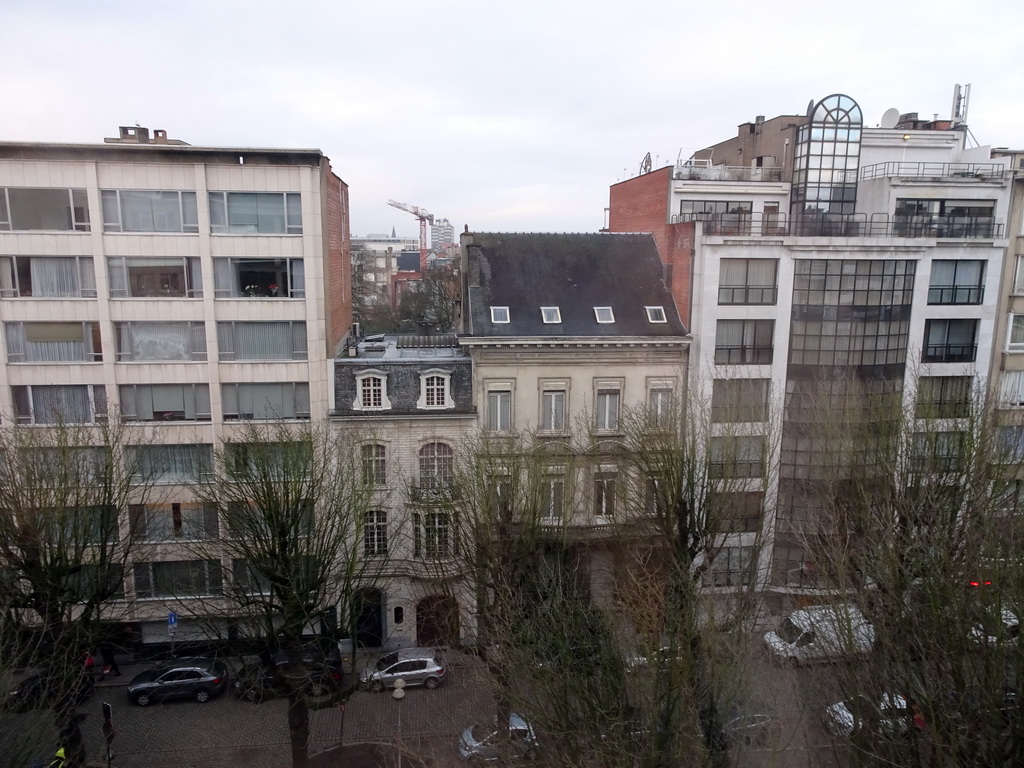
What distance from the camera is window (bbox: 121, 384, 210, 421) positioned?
25.6m

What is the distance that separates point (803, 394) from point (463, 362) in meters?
14.1

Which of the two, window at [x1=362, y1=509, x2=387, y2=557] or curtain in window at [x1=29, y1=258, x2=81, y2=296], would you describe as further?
window at [x1=362, y1=509, x2=387, y2=557]

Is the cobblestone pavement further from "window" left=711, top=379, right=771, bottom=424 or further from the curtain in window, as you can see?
the curtain in window

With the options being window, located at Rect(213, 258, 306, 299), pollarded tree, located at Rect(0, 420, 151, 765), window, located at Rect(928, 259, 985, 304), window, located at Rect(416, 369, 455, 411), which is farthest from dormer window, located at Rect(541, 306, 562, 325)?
pollarded tree, located at Rect(0, 420, 151, 765)

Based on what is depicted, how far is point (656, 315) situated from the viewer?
28609 mm

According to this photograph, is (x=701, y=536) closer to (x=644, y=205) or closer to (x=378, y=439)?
(x=378, y=439)

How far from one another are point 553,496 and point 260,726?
12978 millimetres

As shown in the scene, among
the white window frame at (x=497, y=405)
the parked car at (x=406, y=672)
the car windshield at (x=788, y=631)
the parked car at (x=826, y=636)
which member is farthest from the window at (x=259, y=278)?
the car windshield at (x=788, y=631)

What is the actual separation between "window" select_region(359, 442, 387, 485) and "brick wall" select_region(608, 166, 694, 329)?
1362 centimetres

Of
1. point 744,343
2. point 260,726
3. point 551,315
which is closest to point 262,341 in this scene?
point 551,315

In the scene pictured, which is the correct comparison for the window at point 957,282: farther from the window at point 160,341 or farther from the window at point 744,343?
the window at point 160,341

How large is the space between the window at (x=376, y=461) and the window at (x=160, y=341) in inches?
281

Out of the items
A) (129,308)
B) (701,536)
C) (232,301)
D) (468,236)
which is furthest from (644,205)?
(129,308)

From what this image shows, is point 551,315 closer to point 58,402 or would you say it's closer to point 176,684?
point 58,402
